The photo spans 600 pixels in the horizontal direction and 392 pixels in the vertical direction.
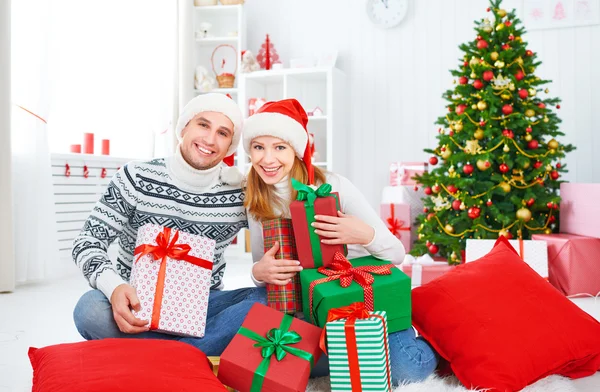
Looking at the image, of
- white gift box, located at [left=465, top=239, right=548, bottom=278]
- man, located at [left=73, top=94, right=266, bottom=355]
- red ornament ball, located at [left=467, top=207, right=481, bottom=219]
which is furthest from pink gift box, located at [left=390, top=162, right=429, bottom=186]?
man, located at [left=73, top=94, right=266, bottom=355]

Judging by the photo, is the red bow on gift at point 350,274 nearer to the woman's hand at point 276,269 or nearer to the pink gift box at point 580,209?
the woman's hand at point 276,269

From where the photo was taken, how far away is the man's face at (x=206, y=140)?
5.87 ft

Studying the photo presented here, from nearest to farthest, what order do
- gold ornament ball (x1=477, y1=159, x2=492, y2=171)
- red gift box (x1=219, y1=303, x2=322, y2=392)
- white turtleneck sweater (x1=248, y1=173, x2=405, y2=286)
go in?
red gift box (x1=219, y1=303, x2=322, y2=392) < white turtleneck sweater (x1=248, y1=173, x2=405, y2=286) < gold ornament ball (x1=477, y1=159, x2=492, y2=171)

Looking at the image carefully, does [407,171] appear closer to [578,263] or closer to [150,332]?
[578,263]

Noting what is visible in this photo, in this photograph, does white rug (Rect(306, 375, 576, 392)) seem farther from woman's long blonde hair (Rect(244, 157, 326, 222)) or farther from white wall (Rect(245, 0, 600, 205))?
white wall (Rect(245, 0, 600, 205))

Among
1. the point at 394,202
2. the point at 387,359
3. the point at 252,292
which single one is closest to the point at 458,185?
the point at 394,202

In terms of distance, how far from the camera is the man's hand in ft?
5.14

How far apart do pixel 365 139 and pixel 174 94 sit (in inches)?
63.4

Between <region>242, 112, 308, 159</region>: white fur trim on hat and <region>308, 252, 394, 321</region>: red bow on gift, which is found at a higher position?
<region>242, 112, 308, 159</region>: white fur trim on hat

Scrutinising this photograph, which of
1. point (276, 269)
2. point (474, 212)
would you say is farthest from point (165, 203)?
point (474, 212)

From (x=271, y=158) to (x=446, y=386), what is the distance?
0.79 meters

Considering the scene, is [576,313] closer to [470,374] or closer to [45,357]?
[470,374]

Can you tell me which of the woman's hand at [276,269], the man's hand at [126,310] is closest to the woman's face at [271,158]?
the woman's hand at [276,269]

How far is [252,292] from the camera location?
72.5 inches
